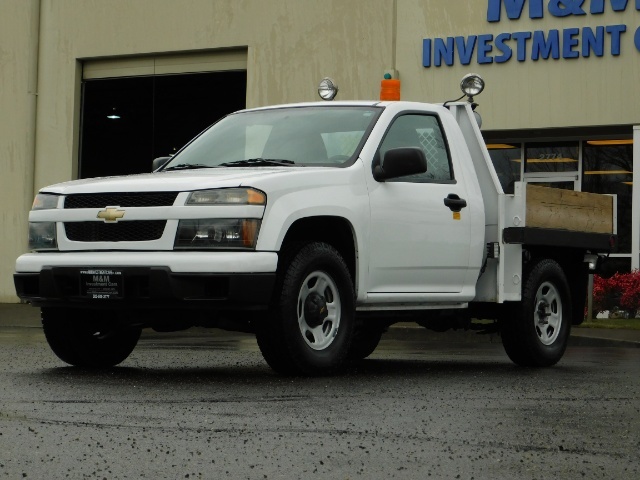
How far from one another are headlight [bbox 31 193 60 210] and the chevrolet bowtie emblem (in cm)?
51

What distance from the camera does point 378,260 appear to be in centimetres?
934

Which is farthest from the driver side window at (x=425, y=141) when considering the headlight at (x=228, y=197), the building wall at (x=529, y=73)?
the building wall at (x=529, y=73)

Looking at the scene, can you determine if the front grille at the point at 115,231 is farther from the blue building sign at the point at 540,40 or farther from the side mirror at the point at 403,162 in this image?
Answer: the blue building sign at the point at 540,40

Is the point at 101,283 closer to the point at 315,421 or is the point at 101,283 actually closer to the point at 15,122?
the point at 315,421

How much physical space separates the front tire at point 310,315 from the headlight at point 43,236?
158 centimetres

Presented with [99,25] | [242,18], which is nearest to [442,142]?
[242,18]

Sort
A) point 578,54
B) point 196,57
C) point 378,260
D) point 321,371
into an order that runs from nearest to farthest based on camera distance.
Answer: point 321,371, point 378,260, point 578,54, point 196,57

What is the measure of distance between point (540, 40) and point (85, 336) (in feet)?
42.9

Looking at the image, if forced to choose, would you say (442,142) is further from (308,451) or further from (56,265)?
(308,451)

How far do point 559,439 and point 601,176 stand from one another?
16.5m

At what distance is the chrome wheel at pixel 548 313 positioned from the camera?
1085cm

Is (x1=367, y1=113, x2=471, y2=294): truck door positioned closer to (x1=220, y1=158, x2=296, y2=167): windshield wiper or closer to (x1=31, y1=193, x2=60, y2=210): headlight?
(x1=220, y1=158, x2=296, y2=167): windshield wiper

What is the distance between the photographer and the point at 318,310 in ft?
28.9

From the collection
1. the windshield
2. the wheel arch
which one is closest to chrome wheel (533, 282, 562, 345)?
the wheel arch
